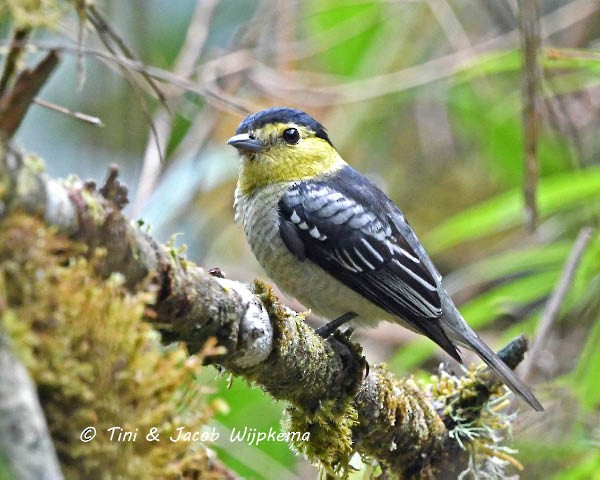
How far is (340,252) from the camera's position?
3.73m

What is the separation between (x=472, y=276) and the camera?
5492 mm

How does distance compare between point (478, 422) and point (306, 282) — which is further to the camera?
point (306, 282)

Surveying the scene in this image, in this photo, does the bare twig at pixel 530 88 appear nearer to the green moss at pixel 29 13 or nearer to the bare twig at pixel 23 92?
the green moss at pixel 29 13

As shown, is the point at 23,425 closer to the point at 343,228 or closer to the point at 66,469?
the point at 66,469

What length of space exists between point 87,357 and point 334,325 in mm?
1979

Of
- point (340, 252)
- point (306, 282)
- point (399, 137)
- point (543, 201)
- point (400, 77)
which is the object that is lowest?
point (306, 282)

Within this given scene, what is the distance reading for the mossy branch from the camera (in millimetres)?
1678

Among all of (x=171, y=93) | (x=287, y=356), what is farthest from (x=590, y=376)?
(x=171, y=93)

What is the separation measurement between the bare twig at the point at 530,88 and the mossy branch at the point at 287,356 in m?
0.79

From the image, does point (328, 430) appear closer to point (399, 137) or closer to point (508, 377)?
point (508, 377)

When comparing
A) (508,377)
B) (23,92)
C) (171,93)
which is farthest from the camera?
(171,93)

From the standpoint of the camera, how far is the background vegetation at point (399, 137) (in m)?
4.79

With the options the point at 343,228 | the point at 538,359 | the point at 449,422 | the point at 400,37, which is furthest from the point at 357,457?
the point at 400,37

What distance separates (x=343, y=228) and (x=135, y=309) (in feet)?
7.33
